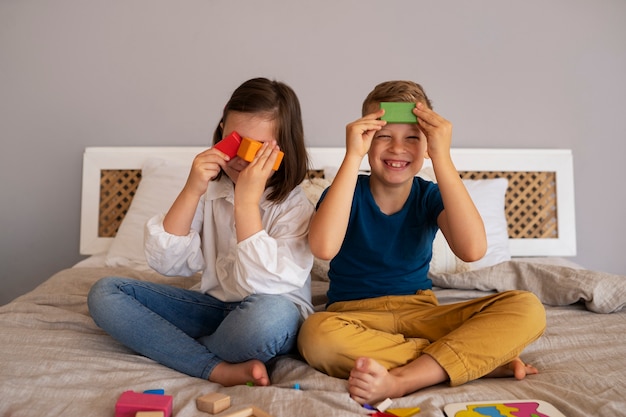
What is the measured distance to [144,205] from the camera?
1.87m

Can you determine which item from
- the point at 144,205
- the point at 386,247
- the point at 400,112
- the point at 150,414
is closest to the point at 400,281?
the point at 386,247

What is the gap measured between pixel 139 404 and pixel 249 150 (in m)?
0.48

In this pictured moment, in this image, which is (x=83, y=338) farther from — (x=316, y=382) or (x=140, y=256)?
(x=140, y=256)

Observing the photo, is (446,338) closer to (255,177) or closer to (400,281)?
(400,281)

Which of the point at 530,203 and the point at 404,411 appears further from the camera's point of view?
the point at 530,203

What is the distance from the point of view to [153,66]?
2.06 meters

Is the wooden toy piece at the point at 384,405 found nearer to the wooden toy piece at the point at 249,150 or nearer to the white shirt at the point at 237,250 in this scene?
the white shirt at the point at 237,250

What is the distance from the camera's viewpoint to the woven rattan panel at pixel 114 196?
204cm

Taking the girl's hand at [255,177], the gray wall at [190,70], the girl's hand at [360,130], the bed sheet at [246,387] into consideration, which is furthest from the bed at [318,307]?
the girl's hand at [360,130]

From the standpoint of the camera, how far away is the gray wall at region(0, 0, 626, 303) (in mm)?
2061

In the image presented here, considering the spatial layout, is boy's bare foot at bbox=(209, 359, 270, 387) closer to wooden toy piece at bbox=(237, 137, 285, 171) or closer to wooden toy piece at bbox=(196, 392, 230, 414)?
wooden toy piece at bbox=(196, 392, 230, 414)

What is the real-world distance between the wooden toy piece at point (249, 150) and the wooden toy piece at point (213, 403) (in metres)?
0.44

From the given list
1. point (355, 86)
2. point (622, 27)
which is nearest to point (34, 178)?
point (355, 86)

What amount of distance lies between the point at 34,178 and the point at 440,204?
161cm
